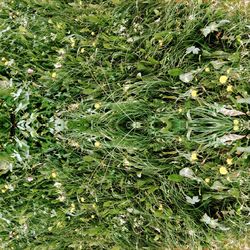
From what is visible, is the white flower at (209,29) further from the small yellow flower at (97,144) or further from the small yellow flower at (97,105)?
the small yellow flower at (97,144)

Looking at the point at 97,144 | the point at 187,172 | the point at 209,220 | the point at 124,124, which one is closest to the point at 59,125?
the point at 97,144

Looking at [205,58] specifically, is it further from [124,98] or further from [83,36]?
[83,36]

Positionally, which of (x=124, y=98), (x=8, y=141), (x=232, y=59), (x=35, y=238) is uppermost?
(x=232, y=59)

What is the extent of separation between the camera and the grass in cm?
282

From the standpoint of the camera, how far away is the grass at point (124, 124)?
282cm

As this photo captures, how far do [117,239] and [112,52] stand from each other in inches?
47.4

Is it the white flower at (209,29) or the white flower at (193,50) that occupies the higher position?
the white flower at (209,29)

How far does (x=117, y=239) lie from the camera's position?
3.21 metres

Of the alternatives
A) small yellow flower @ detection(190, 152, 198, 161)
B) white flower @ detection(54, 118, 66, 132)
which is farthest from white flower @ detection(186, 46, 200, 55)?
white flower @ detection(54, 118, 66, 132)

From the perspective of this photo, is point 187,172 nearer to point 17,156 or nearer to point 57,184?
point 57,184

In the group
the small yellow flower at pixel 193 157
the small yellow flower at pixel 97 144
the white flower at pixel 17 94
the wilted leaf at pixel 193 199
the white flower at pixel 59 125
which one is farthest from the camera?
the white flower at pixel 17 94

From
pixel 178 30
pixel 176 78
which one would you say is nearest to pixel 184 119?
pixel 176 78

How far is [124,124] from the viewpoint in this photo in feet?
9.97

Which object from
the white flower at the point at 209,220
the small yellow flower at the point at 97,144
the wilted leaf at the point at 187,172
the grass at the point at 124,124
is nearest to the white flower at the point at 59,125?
the grass at the point at 124,124
